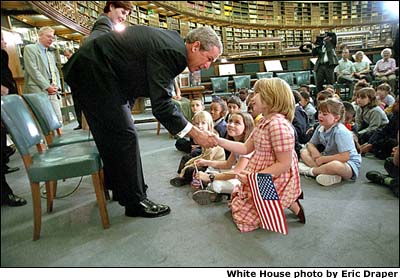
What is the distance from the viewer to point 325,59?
2.51 ft

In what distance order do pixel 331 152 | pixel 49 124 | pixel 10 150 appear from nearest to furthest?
pixel 10 150 < pixel 49 124 < pixel 331 152

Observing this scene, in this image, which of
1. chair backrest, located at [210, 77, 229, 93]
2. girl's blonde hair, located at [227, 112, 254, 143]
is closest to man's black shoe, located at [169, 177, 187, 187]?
girl's blonde hair, located at [227, 112, 254, 143]

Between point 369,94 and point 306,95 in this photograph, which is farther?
point 306,95

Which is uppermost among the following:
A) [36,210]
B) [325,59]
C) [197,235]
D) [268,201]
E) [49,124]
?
[325,59]

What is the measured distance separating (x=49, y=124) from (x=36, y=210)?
0.25m

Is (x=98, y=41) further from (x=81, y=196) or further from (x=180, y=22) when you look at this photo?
(x=81, y=196)

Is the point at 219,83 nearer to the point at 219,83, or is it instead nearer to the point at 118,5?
the point at 219,83

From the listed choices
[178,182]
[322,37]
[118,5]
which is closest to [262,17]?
[322,37]

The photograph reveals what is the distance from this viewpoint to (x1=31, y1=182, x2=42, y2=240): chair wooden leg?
73cm

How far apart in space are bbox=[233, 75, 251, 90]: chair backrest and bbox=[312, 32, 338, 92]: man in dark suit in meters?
0.22

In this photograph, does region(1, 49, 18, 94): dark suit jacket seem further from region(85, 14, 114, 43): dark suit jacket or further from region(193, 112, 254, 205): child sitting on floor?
region(193, 112, 254, 205): child sitting on floor

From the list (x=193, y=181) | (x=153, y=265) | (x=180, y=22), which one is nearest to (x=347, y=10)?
(x=180, y=22)

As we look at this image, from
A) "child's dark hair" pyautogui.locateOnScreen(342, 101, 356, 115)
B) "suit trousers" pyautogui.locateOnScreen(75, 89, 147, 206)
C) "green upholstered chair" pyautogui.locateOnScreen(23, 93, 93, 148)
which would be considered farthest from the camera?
"suit trousers" pyautogui.locateOnScreen(75, 89, 147, 206)
